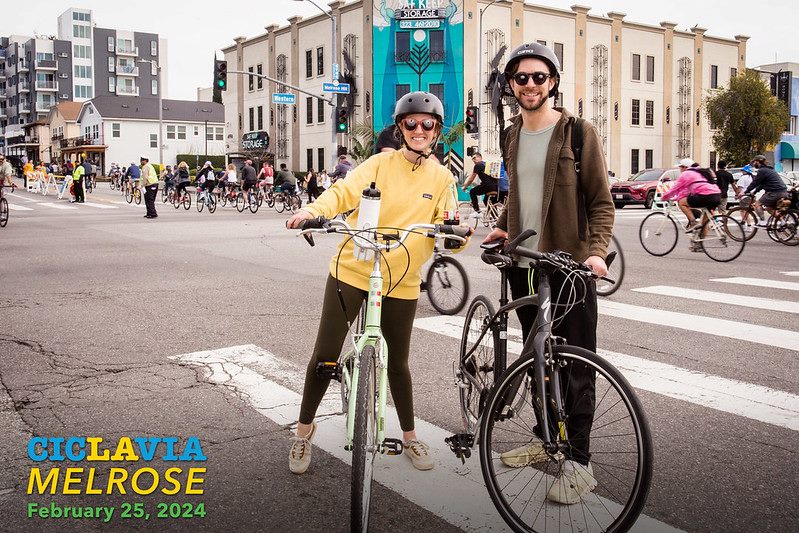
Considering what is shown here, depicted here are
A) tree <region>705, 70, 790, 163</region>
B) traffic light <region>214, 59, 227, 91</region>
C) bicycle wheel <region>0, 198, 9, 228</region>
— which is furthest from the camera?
tree <region>705, 70, 790, 163</region>

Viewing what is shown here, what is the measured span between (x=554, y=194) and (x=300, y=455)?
1.82m

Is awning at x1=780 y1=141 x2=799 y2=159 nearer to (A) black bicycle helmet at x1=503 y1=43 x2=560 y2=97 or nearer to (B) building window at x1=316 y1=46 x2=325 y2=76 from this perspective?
(B) building window at x1=316 y1=46 x2=325 y2=76

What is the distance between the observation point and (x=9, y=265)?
11938 millimetres

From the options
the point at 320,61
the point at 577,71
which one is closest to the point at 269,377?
the point at 577,71

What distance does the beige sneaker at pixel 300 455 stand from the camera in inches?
150

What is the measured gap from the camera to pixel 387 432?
14.6ft

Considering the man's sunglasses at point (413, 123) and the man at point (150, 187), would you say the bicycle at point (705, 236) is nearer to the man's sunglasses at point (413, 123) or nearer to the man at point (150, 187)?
the man's sunglasses at point (413, 123)

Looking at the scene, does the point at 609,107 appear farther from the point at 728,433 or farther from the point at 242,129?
the point at 728,433

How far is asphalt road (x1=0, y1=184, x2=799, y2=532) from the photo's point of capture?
3477mm

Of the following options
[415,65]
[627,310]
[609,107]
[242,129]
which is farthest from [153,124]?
[627,310]

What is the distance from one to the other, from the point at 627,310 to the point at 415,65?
129ft

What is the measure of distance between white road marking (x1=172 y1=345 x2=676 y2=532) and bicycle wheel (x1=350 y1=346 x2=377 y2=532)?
455 mm

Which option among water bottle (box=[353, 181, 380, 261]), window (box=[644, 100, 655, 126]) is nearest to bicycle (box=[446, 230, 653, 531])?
water bottle (box=[353, 181, 380, 261])

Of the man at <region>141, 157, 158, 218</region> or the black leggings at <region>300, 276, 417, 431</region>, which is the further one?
the man at <region>141, 157, 158, 218</region>
